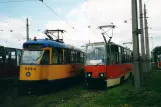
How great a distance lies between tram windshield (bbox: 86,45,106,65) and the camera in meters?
19.5

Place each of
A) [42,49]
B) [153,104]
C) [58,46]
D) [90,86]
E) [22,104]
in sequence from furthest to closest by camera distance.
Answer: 1. [90,86]
2. [58,46]
3. [42,49]
4. [22,104]
5. [153,104]

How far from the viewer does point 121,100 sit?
43.8ft

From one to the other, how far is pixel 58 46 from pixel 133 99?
7.20 meters

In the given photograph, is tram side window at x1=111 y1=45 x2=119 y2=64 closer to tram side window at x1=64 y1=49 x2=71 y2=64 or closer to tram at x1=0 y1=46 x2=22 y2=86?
tram side window at x1=64 y1=49 x2=71 y2=64

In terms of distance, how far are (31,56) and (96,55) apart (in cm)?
436

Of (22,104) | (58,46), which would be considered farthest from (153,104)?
(58,46)

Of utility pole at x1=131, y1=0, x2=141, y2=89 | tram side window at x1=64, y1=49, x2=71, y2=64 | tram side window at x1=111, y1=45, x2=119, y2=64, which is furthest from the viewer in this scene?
tram side window at x1=64, y1=49, x2=71, y2=64

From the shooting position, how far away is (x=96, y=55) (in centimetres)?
1972

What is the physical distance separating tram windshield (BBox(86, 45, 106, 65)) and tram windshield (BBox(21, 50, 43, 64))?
371 centimetres

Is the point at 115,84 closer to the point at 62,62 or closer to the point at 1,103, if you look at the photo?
the point at 62,62

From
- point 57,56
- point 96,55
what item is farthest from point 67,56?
point 96,55

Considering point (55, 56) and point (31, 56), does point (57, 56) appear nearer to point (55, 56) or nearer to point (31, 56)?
point (55, 56)

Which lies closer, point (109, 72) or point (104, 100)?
point (104, 100)

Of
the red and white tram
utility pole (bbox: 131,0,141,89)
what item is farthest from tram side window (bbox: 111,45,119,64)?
utility pole (bbox: 131,0,141,89)
